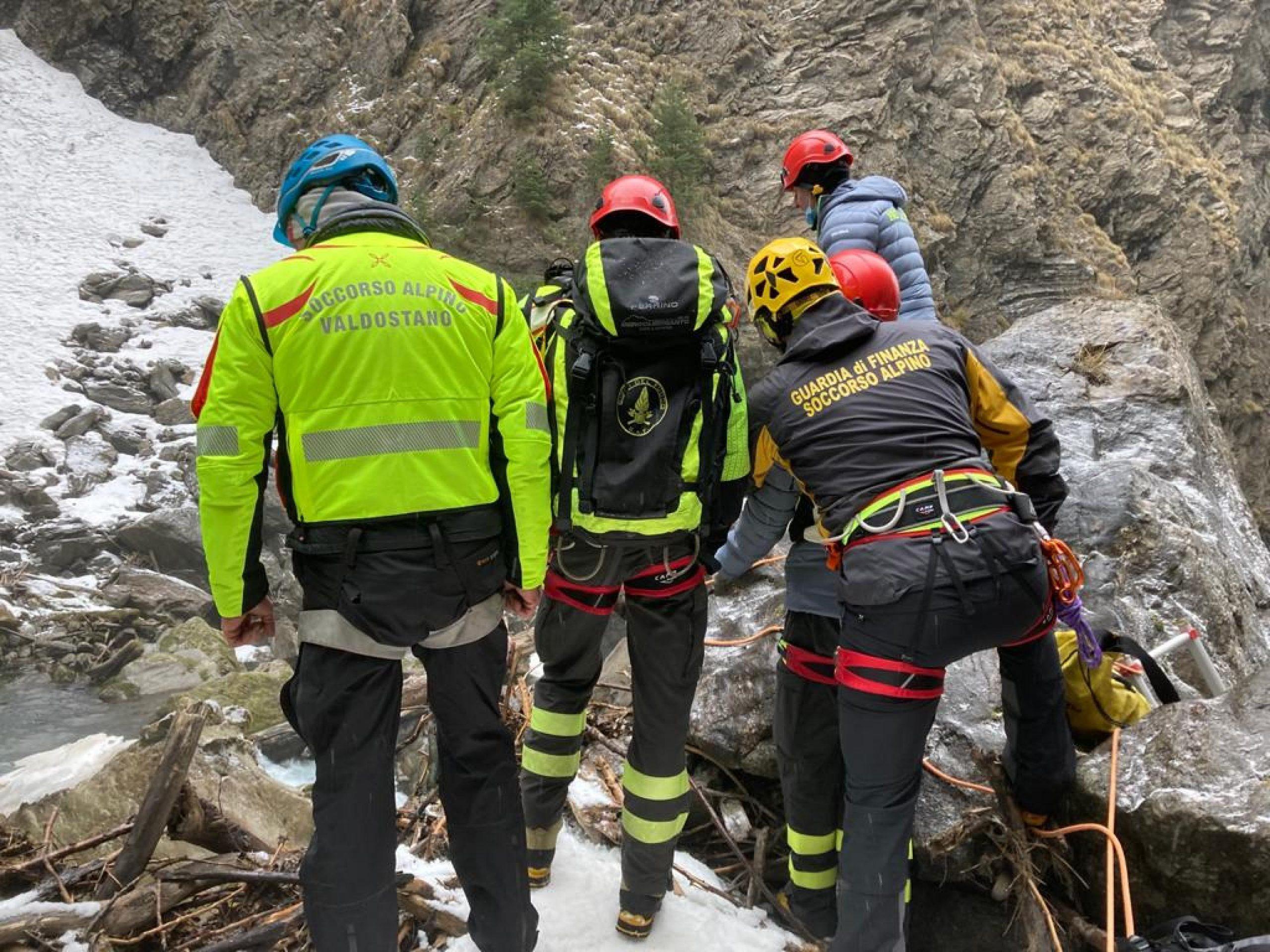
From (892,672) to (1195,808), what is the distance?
1087mm

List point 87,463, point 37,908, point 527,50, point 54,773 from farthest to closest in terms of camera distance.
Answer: point 527,50 → point 87,463 → point 54,773 → point 37,908

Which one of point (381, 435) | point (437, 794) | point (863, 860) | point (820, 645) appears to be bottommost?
point (437, 794)

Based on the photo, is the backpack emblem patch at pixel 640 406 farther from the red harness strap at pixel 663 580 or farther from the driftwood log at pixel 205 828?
the driftwood log at pixel 205 828

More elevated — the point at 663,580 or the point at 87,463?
the point at 663,580

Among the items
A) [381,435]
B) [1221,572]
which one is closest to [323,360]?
[381,435]

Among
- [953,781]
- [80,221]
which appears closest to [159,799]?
[953,781]

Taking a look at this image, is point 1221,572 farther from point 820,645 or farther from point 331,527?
point 331,527

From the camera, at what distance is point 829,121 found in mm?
19203

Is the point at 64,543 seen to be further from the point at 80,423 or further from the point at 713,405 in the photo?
the point at 713,405

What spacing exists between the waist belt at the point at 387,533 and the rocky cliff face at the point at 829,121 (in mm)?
15758

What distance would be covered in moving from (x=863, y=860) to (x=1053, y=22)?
87.0ft

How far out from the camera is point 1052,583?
260 cm

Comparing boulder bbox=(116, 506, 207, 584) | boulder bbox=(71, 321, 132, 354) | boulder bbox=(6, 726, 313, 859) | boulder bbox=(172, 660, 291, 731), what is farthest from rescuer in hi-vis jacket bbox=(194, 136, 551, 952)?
boulder bbox=(71, 321, 132, 354)

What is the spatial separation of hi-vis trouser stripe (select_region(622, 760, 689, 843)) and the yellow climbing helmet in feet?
5.00
